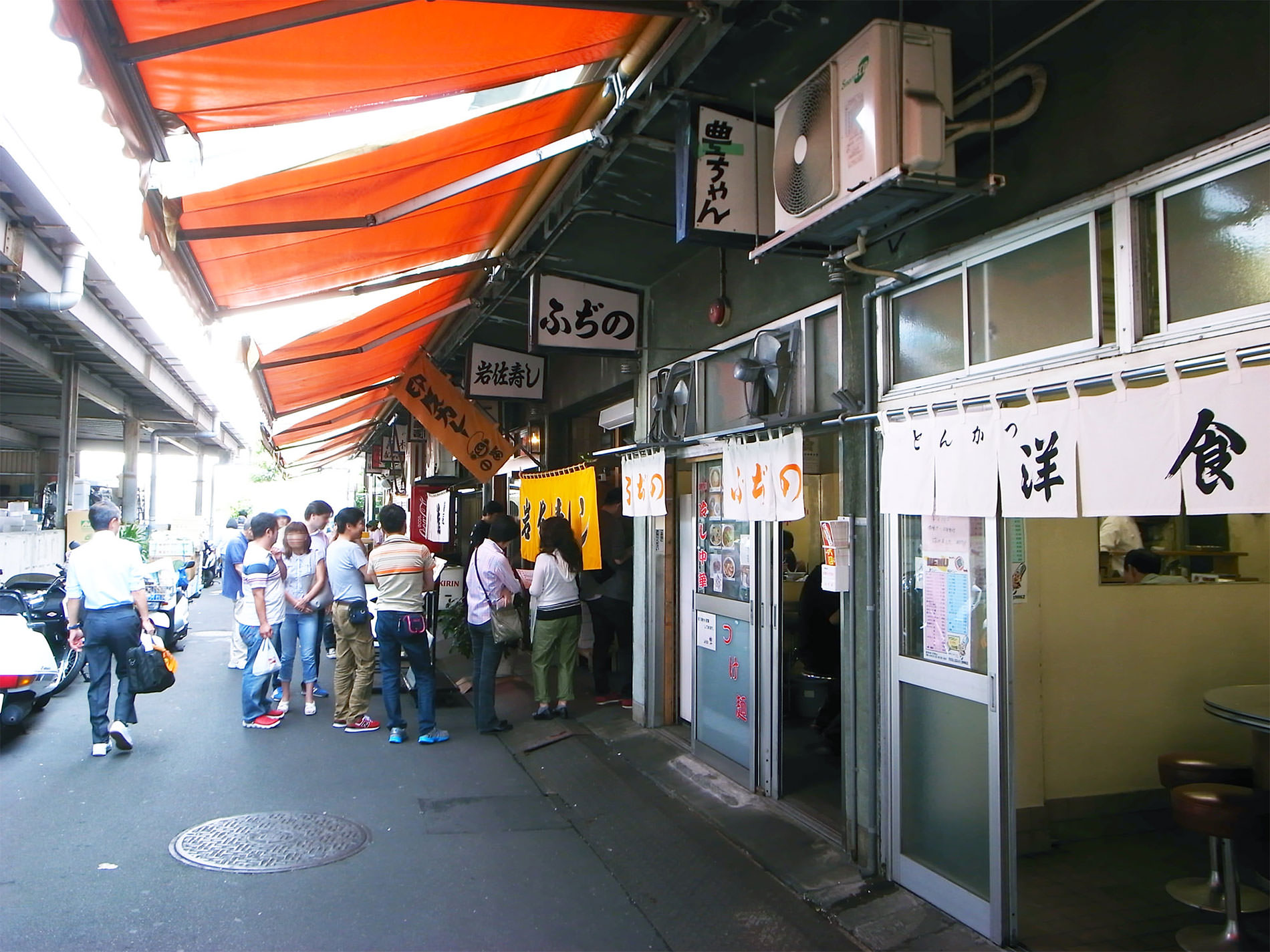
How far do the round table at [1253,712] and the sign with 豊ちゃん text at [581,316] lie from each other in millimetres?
5541

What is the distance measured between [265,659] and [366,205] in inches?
188

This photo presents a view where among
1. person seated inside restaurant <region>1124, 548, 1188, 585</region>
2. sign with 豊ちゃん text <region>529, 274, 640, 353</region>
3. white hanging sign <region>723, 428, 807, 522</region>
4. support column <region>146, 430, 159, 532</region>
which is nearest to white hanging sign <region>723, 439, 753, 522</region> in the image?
white hanging sign <region>723, 428, 807, 522</region>

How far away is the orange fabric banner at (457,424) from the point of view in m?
10.5

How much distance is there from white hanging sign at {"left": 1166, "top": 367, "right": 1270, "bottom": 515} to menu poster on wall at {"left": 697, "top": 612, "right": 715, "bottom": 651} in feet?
14.1

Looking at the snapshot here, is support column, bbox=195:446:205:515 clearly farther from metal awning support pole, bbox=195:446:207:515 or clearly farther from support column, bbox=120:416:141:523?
support column, bbox=120:416:141:523

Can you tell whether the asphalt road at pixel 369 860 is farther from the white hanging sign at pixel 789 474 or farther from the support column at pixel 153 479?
the support column at pixel 153 479

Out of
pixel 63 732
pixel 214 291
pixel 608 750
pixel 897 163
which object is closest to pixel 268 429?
pixel 63 732

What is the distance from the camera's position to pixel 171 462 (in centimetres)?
4616

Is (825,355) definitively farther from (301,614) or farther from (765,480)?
(301,614)

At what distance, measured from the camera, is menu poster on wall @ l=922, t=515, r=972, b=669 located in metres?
4.49

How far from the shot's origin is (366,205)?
19.5ft

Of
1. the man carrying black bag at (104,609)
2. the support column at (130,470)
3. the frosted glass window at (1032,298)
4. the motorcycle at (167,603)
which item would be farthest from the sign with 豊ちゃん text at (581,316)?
the support column at (130,470)

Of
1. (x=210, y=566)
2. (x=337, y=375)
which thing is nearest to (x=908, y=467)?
(x=337, y=375)

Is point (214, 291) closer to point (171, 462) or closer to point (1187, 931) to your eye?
point (1187, 931)
